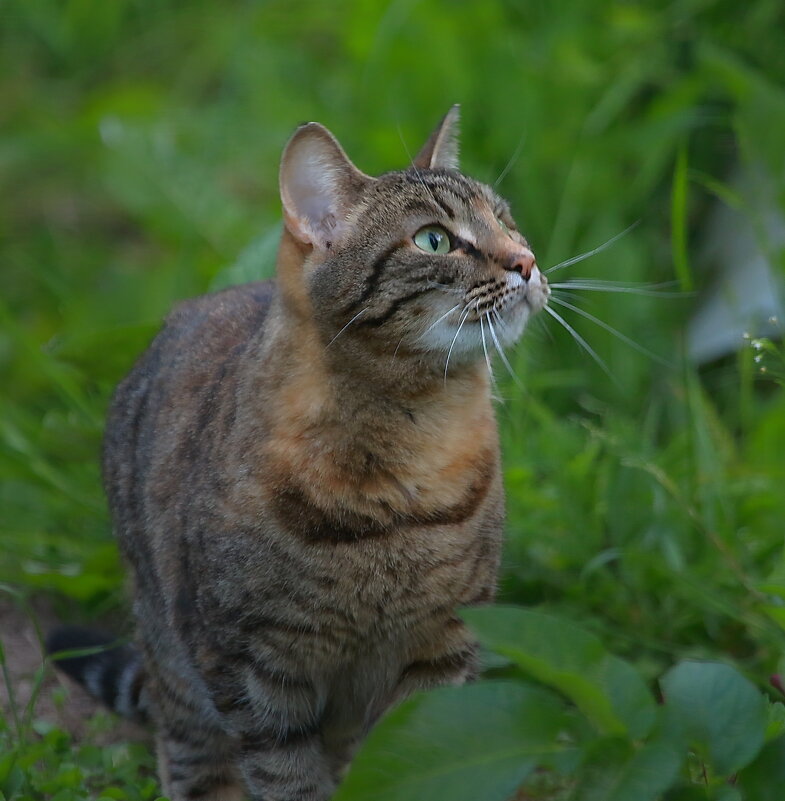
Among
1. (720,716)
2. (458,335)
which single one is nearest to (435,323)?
(458,335)

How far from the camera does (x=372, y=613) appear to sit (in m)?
2.23

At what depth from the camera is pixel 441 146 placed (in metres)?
2.61

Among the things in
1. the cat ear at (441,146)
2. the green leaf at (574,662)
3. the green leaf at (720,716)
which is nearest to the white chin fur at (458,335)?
the cat ear at (441,146)

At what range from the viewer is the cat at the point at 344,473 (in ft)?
7.24

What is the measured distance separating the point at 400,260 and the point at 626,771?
0.97m

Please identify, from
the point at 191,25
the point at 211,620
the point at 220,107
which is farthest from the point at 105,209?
the point at 211,620

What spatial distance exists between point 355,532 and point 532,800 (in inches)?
29.2

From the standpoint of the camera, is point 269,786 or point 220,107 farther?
point 220,107

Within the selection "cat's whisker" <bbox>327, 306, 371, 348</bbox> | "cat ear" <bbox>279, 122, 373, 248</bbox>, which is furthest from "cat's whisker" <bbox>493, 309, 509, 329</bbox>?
"cat ear" <bbox>279, 122, 373, 248</bbox>

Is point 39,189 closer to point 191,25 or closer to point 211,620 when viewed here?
point 191,25

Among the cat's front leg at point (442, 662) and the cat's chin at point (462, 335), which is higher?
the cat's chin at point (462, 335)

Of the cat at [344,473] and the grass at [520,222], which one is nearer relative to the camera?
the cat at [344,473]

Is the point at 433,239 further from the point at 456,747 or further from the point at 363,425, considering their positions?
the point at 456,747

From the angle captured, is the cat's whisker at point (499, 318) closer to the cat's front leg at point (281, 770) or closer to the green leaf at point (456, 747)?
the green leaf at point (456, 747)
